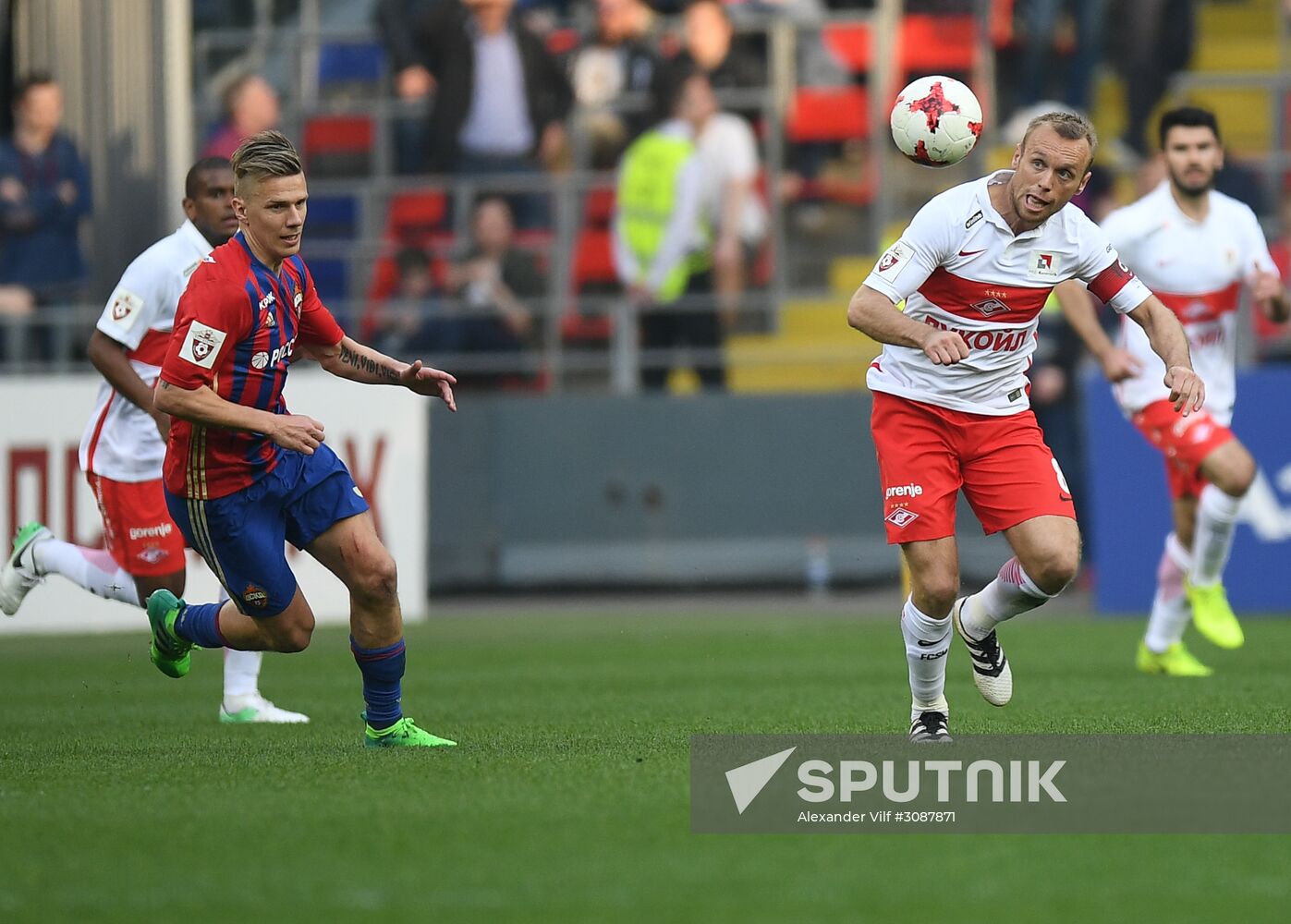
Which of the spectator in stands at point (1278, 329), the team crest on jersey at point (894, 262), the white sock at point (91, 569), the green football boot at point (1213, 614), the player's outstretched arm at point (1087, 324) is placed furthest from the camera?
the spectator in stands at point (1278, 329)

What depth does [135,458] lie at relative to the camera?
29.9 feet

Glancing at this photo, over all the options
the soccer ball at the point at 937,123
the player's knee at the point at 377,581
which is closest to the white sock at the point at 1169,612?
the soccer ball at the point at 937,123

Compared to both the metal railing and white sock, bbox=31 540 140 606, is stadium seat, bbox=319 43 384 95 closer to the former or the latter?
the metal railing

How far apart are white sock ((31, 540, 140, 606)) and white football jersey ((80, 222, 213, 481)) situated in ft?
1.36

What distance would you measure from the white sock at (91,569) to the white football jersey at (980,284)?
12.2ft

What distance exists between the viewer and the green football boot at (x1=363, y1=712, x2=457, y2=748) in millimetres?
7445

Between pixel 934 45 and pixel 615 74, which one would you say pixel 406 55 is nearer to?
pixel 615 74

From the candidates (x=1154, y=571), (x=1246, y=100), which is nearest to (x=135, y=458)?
(x=1154, y=571)

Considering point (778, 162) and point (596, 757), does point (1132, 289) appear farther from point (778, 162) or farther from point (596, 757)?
point (778, 162)

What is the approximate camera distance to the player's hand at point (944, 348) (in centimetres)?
643

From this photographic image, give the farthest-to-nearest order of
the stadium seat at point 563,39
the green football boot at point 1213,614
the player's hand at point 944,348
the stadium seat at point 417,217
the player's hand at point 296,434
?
1. the stadium seat at point 563,39
2. the stadium seat at point 417,217
3. the green football boot at point 1213,614
4. the player's hand at point 296,434
5. the player's hand at point 944,348

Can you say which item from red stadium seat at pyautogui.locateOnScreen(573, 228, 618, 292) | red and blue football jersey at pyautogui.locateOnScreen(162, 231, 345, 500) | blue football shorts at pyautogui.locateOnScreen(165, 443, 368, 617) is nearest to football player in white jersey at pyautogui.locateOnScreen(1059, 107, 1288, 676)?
blue football shorts at pyautogui.locateOnScreen(165, 443, 368, 617)

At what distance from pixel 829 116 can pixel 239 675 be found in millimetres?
10398

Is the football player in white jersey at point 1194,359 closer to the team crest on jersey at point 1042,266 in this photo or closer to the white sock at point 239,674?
the team crest on jersey at point 1042,266
